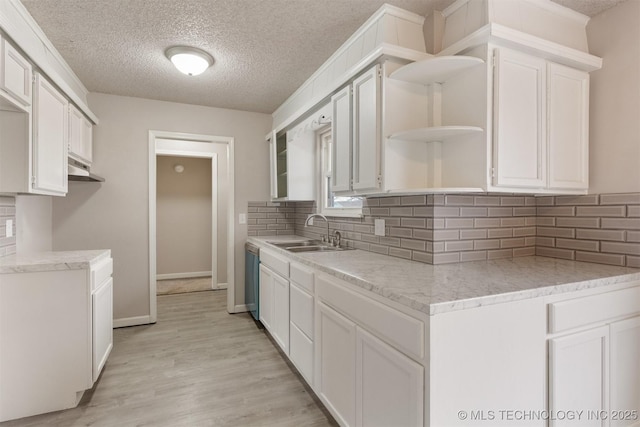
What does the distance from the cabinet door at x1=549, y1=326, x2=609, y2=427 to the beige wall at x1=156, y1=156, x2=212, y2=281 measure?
5.26 m

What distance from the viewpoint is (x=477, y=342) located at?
3.81ft

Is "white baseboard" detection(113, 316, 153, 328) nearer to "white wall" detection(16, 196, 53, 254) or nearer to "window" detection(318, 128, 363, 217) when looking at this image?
"white wall" detection(16, 196, 53, 254)

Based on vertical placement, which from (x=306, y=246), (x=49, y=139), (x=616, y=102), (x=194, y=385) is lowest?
(x=194, y=385)

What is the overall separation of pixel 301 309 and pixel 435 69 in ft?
5.51

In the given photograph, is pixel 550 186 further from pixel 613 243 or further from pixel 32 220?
pixel 32 220

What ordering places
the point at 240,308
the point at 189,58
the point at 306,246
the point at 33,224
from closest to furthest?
the point at 189,58
the point at 33,224
the point at 306,246
the point at 240,308

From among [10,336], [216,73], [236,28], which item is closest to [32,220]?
[10,336]

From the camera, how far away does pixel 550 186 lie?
70.7 inches

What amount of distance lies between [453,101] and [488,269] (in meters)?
0.95

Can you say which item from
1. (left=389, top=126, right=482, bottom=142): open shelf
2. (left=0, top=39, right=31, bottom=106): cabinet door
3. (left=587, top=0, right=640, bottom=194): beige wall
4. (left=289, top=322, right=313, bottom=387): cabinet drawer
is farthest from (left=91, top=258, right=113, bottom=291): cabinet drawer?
(left=587, top=0, right=640, bottom=194): beige wall

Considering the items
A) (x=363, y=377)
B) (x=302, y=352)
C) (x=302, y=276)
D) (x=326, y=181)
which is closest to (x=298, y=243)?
(x=326, y=181)

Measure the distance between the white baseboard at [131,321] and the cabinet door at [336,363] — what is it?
7.86ft

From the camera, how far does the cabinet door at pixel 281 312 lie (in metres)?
2.43

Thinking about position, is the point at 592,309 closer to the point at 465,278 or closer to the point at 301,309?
the point at 465,278
